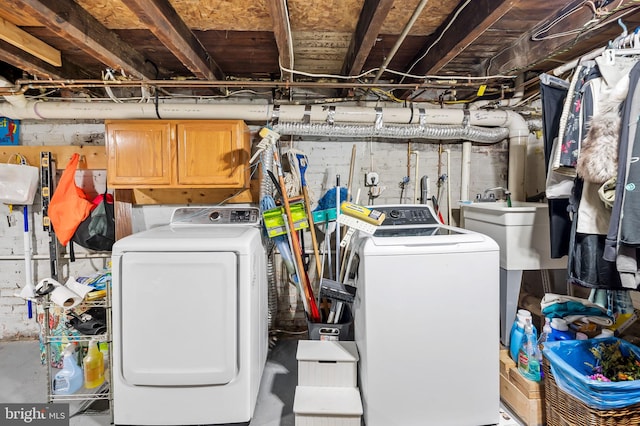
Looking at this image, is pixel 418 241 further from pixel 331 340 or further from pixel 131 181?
pixel 131 181

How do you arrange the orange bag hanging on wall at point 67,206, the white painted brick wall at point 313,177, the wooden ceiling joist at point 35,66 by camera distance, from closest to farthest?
the wooden ceiling joist at point 35,66 < the orange bag hanging on wall at point 67,206 < the white painted brick wall at point 313,177

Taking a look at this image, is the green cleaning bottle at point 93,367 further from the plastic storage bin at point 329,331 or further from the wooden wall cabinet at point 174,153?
the plastic storage bin at point 329,331

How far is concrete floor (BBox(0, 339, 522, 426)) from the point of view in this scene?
1883 millimetres

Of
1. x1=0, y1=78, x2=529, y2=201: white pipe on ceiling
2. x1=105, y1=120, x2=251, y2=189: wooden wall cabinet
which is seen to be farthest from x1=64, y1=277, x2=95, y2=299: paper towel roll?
x1=0, y1=78, x2=529, y2=201: white pipe on ceiling

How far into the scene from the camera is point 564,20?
5.98 ft

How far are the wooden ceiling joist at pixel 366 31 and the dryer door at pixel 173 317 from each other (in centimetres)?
152

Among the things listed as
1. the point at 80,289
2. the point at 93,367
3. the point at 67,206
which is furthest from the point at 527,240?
the point at 67,206

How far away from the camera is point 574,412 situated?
5.02 feet

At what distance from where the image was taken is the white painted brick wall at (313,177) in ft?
9.16

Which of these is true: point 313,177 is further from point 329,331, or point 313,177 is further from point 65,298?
point 65,298

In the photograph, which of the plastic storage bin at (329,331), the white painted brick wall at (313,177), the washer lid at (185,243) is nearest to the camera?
the washer lid at (185,243)

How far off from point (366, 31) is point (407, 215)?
123 cm

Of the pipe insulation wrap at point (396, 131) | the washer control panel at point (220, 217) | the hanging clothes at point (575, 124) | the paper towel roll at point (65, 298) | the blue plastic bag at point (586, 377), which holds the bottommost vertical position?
the blue plastic bag at point (586, 377)

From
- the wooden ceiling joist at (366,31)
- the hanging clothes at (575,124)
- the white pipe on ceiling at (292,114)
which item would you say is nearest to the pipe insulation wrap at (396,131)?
the white pipe on ceiling at (292,114)
